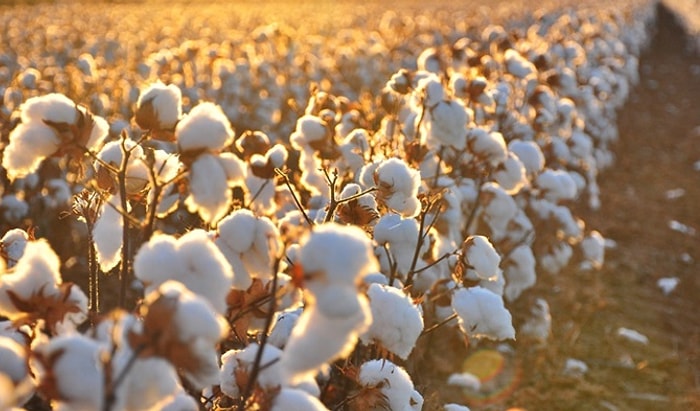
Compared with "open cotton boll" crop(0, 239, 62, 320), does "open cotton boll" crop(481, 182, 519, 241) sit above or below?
below

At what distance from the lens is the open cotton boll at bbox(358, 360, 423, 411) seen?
2.25 metres

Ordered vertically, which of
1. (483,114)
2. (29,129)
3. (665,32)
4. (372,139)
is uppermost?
(29,129)

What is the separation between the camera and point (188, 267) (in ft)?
4.81

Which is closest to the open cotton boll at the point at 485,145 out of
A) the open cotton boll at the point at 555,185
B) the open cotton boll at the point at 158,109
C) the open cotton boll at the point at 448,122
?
the open cotton boll at the point at 448,122

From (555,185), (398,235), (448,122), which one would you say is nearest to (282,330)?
(398,235)

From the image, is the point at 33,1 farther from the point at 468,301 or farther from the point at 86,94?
the point at 468,301

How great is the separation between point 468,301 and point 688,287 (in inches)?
176

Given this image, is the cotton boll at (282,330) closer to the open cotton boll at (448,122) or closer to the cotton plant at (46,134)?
the cotton plant at (46,134)

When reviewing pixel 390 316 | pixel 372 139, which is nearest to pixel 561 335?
pixel 372 139

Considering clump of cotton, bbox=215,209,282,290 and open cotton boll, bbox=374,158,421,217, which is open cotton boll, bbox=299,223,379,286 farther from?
open cotton boll, bbox=374,158,421,217

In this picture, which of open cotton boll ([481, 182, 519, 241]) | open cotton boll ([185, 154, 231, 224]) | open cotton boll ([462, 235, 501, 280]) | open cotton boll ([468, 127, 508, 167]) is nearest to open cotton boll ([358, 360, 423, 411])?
open cotton boll ([462, 235, 501, 280])

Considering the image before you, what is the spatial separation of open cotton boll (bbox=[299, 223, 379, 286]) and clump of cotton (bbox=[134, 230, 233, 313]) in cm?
23

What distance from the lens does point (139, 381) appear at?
125 centimetres

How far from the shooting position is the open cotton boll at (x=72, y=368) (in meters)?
1.29
